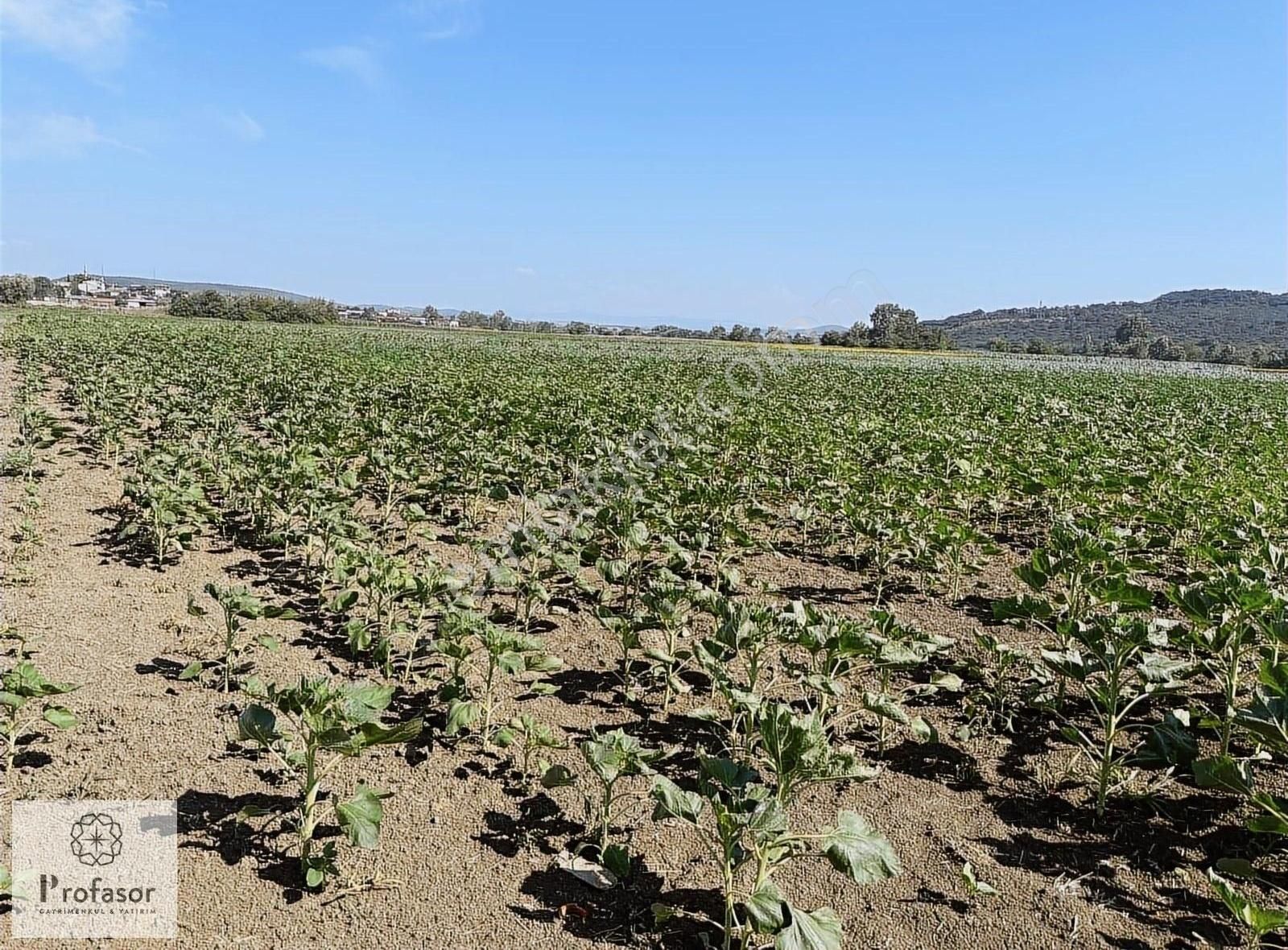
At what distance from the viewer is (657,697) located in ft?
15.0

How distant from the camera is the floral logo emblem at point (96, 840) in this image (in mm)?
2979

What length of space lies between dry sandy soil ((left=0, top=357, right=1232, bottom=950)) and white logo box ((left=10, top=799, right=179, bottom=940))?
0.07m

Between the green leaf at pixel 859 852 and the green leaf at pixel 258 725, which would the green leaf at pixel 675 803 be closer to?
the green leaf at pixel 859 852

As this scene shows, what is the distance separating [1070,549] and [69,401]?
676 inches

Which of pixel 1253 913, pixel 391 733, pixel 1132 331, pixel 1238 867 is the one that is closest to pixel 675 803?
pixel 391 733

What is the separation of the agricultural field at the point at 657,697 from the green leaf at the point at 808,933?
0.03 ft

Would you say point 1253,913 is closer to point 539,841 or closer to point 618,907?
point 618,907

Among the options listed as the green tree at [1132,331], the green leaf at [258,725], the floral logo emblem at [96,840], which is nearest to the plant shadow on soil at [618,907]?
the green leaf at [258,725]

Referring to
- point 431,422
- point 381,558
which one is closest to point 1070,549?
point 381,558

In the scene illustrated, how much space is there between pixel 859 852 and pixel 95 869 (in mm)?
2918

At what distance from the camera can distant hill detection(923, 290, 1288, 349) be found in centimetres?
12431

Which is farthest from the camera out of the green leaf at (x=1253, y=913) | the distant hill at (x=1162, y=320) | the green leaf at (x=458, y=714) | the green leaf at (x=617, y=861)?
the distant hill at (x=1162, y=320)

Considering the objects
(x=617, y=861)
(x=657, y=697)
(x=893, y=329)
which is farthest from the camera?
(x=893, y=329)

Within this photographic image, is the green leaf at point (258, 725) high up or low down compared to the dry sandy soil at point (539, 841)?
up
